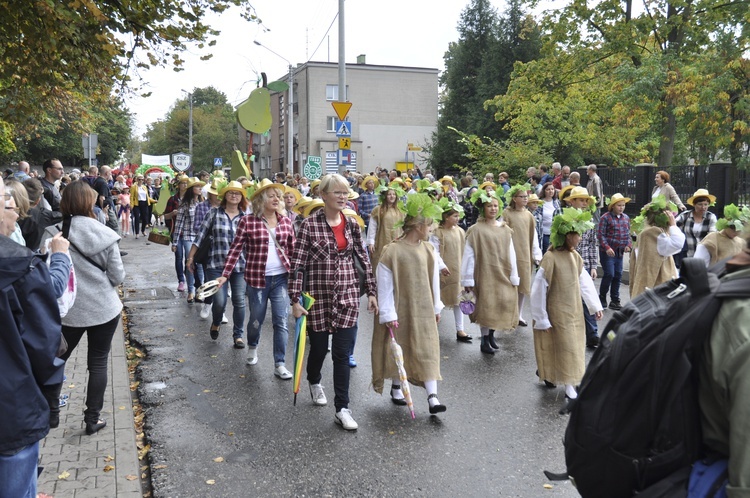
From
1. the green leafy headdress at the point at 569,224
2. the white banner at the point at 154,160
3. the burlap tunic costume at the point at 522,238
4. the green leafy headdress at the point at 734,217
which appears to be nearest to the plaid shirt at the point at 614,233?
the burlap tunic costume at the point at 522,238

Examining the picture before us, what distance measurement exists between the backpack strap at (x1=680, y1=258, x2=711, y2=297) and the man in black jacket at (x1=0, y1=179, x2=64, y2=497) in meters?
2.34

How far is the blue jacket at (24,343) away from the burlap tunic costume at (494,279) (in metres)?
5.81

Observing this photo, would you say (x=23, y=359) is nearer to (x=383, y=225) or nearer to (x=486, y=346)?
(x=486, y=346)

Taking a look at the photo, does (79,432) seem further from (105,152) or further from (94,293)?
(105,152)

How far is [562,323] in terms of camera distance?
6.45 m

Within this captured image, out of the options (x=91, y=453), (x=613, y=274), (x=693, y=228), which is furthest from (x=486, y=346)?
(x=91, y=453)

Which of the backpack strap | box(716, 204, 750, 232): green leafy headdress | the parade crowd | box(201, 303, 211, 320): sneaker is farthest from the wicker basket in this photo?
the backpack strap

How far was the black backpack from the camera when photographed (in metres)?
1.89

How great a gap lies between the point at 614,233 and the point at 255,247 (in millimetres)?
5679

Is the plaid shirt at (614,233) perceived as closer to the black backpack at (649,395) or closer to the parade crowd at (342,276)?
the parade crowd at (342,276)

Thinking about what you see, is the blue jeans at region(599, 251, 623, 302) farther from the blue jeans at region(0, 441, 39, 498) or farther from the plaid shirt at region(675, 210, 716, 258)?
the blue jeans at region(0, 441, 39, 498)

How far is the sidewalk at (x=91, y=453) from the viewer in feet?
14.5

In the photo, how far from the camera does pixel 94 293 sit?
5133 mm

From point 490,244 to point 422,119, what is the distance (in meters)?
49.2
